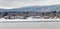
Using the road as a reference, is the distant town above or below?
above

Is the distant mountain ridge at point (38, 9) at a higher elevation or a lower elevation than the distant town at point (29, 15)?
higher

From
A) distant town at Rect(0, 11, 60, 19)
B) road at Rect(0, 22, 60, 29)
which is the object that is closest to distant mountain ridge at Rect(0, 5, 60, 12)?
distant town at Rect(0, 11, 60, 19)

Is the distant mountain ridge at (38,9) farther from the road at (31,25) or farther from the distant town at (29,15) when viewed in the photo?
the road at (31,25)

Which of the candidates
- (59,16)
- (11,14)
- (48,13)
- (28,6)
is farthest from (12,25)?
(59,16)

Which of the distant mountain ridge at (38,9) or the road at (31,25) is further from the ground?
the distant mountain ridge at (38,9)

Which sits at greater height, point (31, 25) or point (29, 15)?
point (29, 15)

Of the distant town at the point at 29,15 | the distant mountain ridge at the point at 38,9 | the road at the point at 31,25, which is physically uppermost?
the distant mountain ridge at the point at 38,9

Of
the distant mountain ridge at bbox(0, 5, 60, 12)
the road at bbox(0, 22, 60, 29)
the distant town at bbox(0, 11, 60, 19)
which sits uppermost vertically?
the distant mountain ridge at bbox(0, 5, 60, 12)

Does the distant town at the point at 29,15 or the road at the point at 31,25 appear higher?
the distant town at the point at 29,15

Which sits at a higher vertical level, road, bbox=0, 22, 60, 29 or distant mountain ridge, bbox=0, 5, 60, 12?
distant mountain ridge, bbox=0, 5, 60, 12

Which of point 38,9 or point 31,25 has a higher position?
point 38,9

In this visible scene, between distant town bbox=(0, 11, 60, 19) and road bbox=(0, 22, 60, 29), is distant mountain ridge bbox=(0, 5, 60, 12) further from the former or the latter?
road bbox=(0, 22, 60, 29)

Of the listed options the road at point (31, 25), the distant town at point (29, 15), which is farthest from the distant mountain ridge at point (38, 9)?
the road at point (31, 25)
